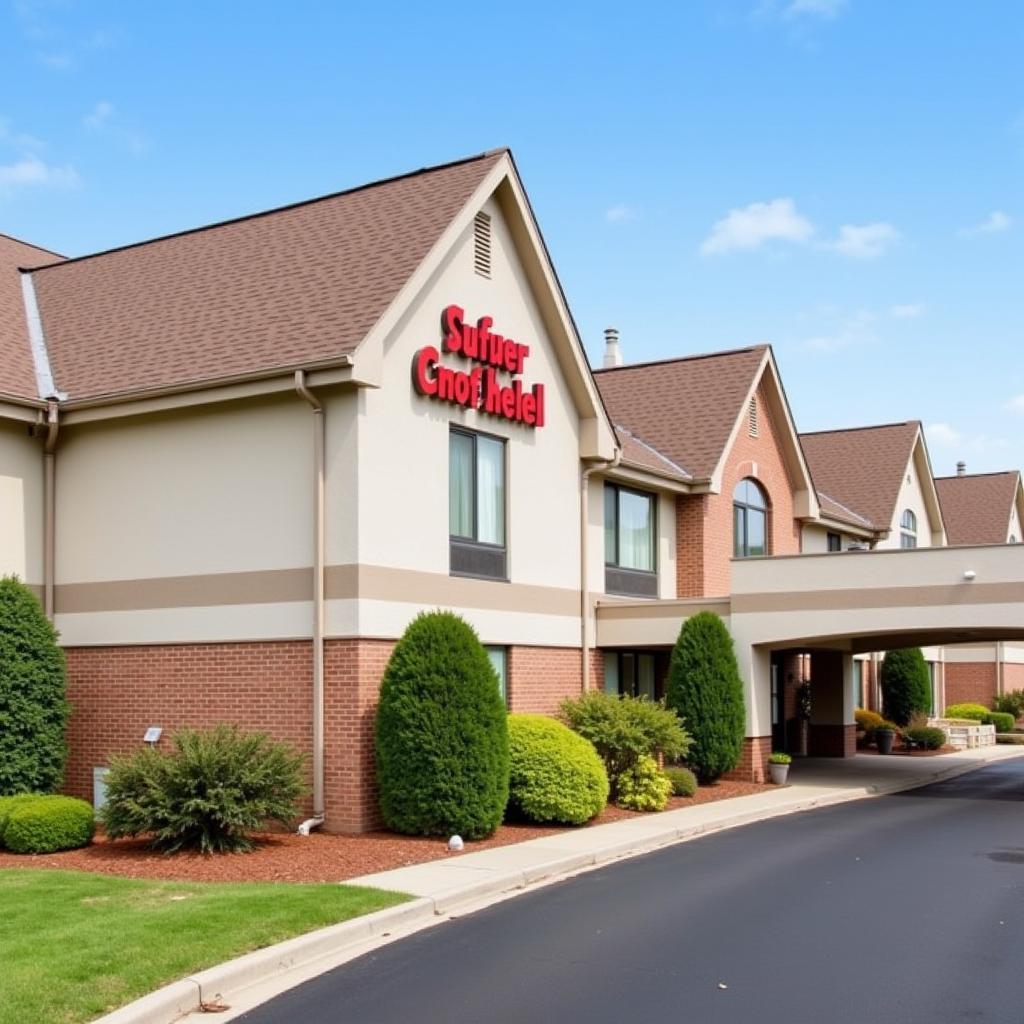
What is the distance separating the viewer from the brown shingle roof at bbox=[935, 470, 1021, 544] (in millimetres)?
53688

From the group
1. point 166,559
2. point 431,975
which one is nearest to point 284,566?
point 166,559

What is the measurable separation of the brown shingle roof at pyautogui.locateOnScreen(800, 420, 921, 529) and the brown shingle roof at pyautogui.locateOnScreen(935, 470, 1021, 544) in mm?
10664

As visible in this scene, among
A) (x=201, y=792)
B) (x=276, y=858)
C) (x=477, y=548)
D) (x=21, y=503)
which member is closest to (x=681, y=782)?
(x=477, y=548)

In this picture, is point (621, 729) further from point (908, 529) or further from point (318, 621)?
point (908, 529)

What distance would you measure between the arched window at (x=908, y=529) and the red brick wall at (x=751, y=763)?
1793 cm

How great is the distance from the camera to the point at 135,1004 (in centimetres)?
894

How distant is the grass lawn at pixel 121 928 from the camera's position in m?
9.03

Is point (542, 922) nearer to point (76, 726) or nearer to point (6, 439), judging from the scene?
point (76, 726)

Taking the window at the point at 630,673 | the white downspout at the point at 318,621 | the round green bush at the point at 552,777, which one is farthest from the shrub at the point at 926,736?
the white downspout at the point at 318,621

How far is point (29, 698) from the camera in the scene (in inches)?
722

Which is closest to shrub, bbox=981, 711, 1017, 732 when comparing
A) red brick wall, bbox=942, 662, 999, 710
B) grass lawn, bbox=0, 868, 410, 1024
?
red brick wall, bbox=942, 662, 999, 710

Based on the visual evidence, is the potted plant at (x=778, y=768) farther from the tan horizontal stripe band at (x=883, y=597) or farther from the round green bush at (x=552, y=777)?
the round green bush at (x=552, y=777)

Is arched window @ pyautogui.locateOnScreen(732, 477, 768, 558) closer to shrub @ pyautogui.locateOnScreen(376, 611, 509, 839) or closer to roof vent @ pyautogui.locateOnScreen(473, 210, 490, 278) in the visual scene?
roof vent @ pyautogui.locateOnScreen(473, 210, 490, 278)

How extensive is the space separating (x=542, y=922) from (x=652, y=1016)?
335 centimetres
